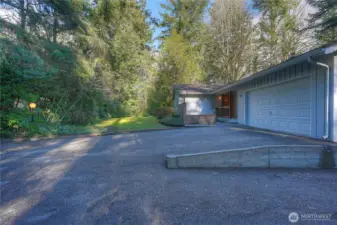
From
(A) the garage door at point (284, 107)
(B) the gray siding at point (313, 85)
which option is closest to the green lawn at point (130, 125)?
(A) the garage door at point (284, 107)

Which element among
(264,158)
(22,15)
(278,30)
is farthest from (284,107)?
(278,30)

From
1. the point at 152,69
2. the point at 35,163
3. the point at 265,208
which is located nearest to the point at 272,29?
the point at 152,69

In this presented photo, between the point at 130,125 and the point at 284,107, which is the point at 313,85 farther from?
the point at 130,125

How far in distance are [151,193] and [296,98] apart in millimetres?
6291

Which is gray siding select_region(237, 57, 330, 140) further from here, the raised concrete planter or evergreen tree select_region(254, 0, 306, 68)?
evergreen tree select_region(254, 0, 306, 68)

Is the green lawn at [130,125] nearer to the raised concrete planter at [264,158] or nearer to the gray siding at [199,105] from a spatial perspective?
the gray siding at [199,105]

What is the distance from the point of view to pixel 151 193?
2.91 meters

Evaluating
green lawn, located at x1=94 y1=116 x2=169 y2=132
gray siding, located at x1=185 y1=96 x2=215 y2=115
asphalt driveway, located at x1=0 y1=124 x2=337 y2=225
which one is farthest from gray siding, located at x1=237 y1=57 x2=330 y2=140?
gray siding, located at x1=185 y1=96 x2=215 y2=115

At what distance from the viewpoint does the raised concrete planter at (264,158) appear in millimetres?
4082

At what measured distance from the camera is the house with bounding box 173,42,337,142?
4.96 m

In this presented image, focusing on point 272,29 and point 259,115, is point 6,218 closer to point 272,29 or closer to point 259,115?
point 259,115

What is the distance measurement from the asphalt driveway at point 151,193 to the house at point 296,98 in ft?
7.15

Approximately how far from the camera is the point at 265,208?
2432mm

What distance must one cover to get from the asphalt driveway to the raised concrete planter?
0.23 metres
